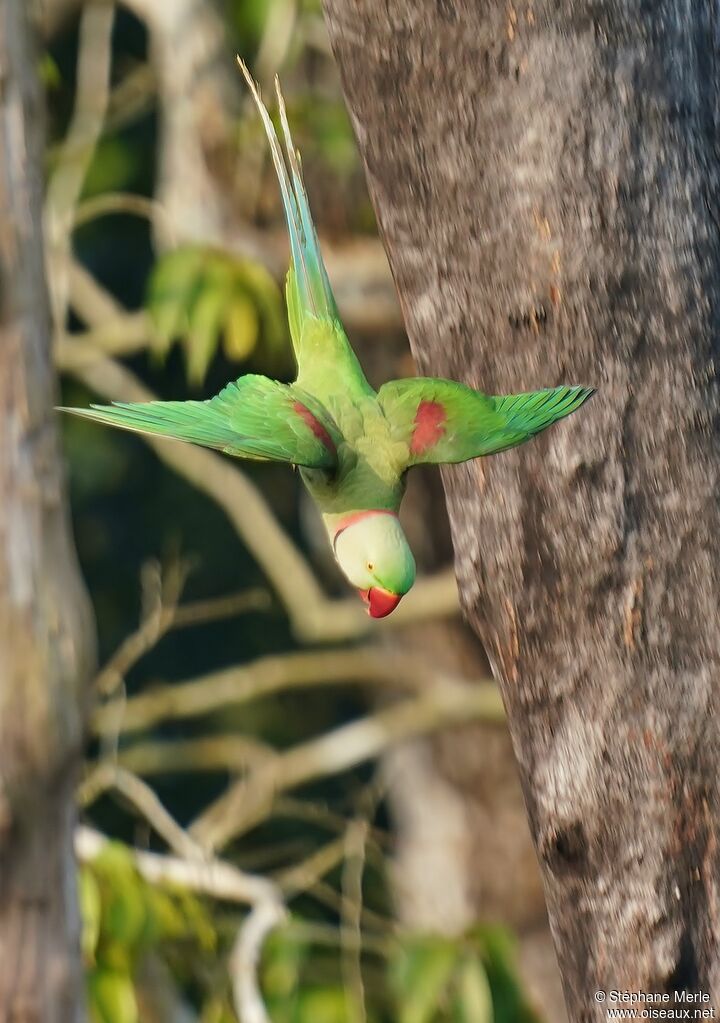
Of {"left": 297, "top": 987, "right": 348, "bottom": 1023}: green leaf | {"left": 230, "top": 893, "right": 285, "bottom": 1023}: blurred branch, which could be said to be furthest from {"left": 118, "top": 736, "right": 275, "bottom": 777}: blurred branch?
{"left": 297, "top": 987, "right": 348, "bottom": 1023}: green leaf

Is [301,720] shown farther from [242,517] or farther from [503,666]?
[503,666]

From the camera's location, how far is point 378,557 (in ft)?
3.47

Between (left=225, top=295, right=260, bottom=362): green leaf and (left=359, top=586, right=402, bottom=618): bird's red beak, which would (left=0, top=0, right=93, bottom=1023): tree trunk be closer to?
(left=225, top=295, right=260, bottom=362): green leaf

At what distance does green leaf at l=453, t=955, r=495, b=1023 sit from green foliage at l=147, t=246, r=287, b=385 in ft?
3.81

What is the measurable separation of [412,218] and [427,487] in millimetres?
1839

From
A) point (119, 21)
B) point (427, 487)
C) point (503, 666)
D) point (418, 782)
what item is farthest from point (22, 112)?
point (119, 21)

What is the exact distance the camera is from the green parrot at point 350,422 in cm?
101

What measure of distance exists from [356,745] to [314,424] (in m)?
2.15

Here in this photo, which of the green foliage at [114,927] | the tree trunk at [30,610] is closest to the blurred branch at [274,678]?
the green foliage at [114,927]

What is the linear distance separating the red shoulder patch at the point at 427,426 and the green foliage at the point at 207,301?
4.42ft

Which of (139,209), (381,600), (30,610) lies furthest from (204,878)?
(381,600)

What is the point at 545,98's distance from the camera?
1223 mm

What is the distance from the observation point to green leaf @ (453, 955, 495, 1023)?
233cm

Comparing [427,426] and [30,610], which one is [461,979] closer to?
[30,610]
